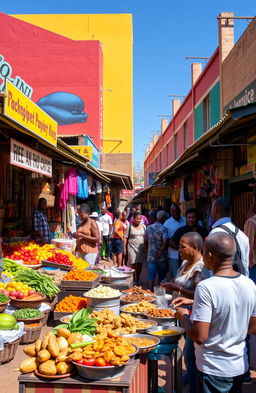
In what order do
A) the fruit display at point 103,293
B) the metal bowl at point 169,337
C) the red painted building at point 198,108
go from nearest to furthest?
the metal bowl at point 169,337 → the fruit display at point 103,293 → the red painted building at point 198,108

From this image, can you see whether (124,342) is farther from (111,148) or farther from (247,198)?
(111,148)

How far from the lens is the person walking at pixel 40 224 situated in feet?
30.4

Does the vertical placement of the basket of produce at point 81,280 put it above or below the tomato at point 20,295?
above

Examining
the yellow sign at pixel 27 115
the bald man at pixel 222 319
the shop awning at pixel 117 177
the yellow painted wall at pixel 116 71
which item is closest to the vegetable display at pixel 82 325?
the bald man at pixel 222 319

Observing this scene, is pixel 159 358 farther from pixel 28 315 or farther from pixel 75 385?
pixel 28 315

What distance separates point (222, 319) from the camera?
2.63 m

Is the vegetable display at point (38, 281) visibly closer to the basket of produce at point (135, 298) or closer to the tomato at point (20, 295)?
the tomato at point (20, 295)

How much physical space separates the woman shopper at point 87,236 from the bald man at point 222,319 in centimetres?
545

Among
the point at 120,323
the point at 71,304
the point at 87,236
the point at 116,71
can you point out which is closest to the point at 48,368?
the point at 120,323

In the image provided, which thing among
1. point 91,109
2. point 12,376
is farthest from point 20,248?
point 91,109

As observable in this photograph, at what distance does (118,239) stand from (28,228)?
9.80 feet

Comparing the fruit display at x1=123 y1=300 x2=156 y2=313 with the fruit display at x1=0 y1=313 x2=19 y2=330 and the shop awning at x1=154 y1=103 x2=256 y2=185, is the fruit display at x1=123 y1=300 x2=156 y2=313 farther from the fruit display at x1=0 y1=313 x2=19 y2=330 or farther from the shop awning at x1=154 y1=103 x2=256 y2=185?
the shop awning at x1=154 y1=103 x2=256 y2=185

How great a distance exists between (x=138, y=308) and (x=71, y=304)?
175cm

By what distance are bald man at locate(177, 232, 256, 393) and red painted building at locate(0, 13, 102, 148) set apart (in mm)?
21948
